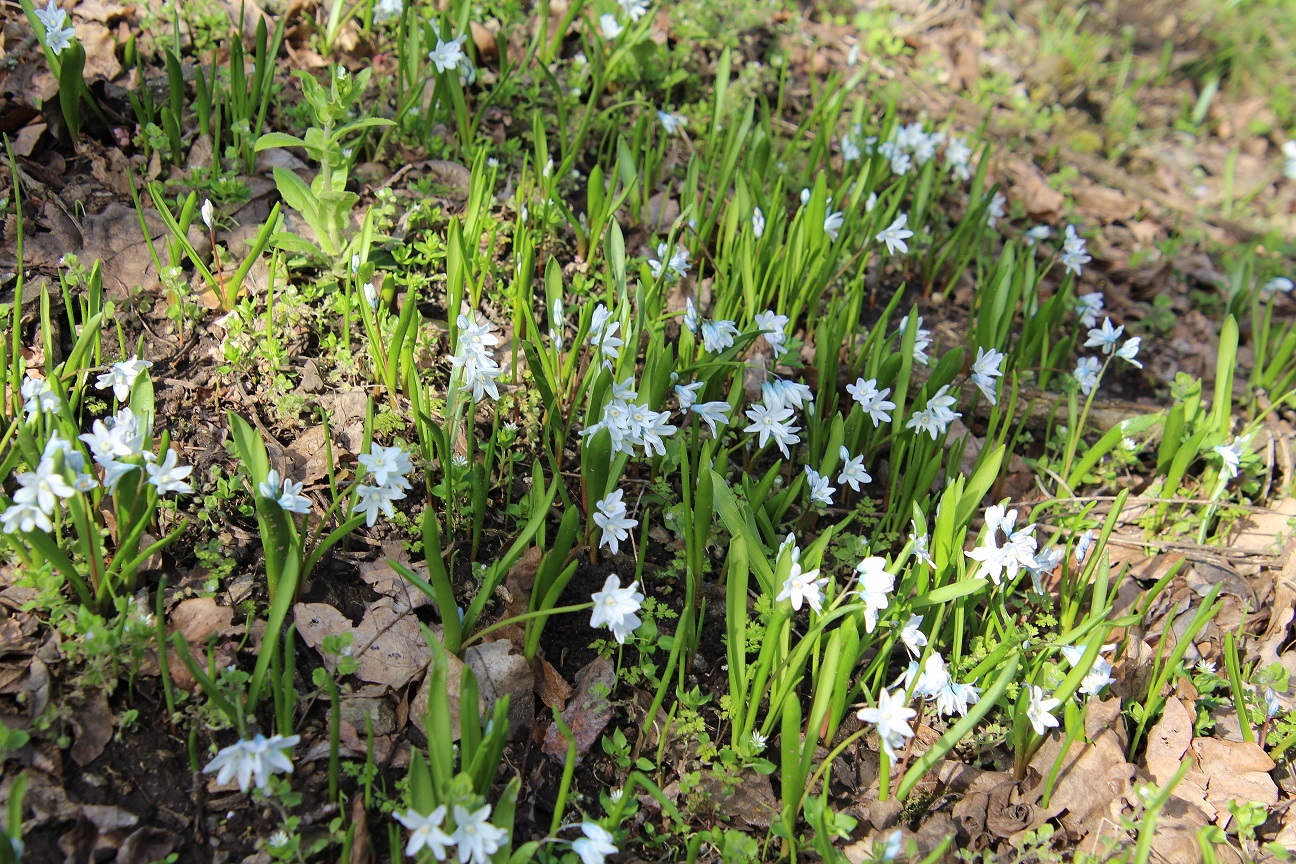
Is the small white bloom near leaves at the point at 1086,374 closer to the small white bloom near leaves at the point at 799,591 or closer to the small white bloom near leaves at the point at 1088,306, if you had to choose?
the small white bloom near leaves at the point at 1088,306

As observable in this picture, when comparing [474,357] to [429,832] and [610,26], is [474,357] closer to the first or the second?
[429,832]

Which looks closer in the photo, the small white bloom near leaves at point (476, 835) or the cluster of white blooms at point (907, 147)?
the small white bloom near leaves at point (476, 835)

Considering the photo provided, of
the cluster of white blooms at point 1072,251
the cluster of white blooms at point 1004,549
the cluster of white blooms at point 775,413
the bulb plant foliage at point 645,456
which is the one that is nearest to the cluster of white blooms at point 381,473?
the bulb plant foliage at point 645,456

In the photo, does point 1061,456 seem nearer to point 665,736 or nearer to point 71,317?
point 665,736

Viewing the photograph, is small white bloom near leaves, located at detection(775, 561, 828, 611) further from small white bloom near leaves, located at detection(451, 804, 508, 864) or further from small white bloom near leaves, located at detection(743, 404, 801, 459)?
small white bloom near leaves, located at detection(451, 804, 508, 864)

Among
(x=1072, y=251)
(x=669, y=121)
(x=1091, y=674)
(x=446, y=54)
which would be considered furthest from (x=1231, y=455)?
(x=446, y=54)

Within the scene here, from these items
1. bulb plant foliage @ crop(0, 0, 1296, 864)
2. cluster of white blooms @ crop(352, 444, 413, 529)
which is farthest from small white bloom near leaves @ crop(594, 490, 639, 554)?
cluster of white blooms @ crop(352, 444, 413, 529)
